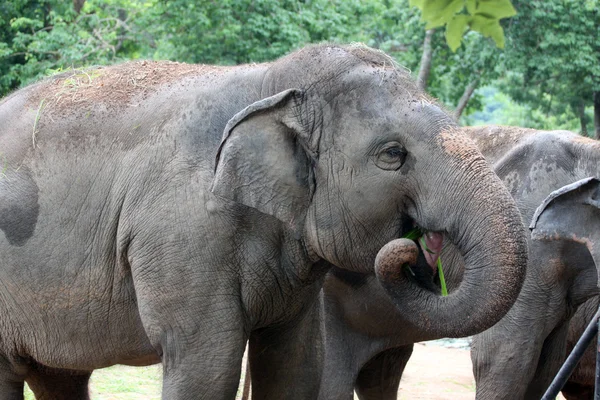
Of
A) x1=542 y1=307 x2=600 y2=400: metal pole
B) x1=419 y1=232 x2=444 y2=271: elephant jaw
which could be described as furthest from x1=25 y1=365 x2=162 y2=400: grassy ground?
x1=542 y1=307 x2=600 y2=400: metal pole

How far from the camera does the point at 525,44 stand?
49.5 feet

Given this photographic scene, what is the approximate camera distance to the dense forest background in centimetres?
1363

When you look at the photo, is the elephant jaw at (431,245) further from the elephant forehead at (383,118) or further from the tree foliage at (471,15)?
the tree foliage at (471,15)

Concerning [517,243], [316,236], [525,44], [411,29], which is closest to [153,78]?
[316,236]

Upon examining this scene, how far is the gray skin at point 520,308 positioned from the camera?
5.41 m

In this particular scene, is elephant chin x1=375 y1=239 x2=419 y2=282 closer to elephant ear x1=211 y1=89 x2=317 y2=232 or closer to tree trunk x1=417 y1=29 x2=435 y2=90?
elephant ear x1=211 y1=89 x2=317 y2=232

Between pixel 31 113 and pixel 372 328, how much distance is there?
2214mm

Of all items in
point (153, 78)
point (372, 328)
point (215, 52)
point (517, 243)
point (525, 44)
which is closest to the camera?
point (517, 243)

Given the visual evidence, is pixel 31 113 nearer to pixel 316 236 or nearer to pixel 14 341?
pixel 14 341

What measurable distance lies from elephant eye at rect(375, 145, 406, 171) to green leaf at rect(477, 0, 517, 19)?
1.57 m

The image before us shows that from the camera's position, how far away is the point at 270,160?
148 inches

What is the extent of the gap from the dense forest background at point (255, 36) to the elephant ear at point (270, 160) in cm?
928

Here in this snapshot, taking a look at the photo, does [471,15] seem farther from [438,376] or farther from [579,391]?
[438,376]

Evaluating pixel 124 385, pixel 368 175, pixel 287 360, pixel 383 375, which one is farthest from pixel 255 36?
pixel 368 175
